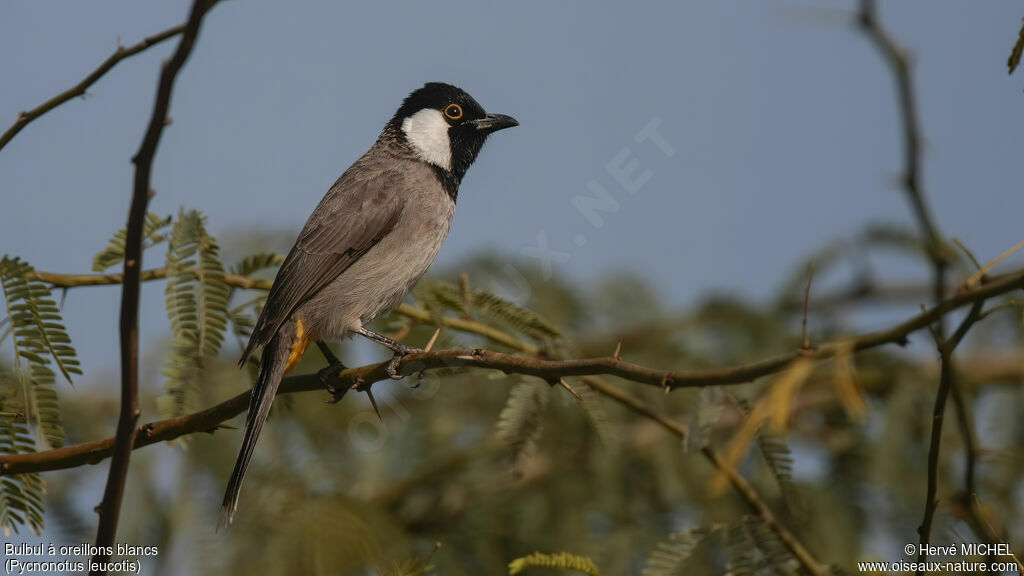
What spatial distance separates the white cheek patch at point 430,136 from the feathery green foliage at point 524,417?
1.80m

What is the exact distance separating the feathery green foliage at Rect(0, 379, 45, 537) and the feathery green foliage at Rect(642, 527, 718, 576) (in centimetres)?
158

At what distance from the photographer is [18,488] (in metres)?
2.56

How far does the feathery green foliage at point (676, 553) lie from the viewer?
2811 millimetres

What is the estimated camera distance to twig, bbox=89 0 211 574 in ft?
5.33

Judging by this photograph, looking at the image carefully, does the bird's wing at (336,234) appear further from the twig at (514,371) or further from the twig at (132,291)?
the twig at (132,291)

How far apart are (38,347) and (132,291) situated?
105 centimetres

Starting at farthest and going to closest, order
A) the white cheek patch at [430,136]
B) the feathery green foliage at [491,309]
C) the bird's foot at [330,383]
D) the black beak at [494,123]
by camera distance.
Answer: the black beak at [494,123] → the white cheek patch at [430,136] → the feathery green foliage at [491,309] → the bird's foot at [330,383]

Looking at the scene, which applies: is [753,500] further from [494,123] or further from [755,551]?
[494,123]

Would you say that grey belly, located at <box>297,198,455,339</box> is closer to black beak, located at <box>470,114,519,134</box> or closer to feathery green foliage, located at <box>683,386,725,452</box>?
black beak, located at <box>470,114,519,134</box>

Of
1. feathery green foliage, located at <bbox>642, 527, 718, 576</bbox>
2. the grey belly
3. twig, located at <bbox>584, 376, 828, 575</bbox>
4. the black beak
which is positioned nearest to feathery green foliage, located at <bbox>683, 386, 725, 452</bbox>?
twig, located at <bbox>584, 376, 828, 575</bbox>

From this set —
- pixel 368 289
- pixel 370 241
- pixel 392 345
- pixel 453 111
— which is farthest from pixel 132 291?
pixel 453 111

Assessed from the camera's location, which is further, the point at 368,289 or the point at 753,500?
the point at 368,289

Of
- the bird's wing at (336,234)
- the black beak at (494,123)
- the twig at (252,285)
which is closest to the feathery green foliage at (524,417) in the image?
the twig at (252,285)

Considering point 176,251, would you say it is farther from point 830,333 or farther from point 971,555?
point 830,333
